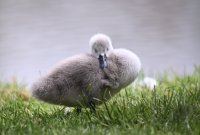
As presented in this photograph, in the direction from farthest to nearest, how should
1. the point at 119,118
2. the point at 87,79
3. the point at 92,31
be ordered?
the point at 92,31
the point at 87,79
the point at 119,118

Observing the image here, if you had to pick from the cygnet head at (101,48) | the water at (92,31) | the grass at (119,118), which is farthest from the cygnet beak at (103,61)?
the water at (92,31)

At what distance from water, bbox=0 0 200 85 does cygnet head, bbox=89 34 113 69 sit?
3.45m

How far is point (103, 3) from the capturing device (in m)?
12.3

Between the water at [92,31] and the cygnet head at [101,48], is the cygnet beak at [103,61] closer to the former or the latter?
the cygnet head at [101,48]

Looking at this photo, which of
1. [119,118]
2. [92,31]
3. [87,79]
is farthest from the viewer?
[92,31]

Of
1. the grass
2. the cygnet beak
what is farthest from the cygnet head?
the grass

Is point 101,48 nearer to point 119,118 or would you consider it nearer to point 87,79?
point 87,79

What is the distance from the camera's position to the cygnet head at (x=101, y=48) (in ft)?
12.0

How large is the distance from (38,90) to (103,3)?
8841mm

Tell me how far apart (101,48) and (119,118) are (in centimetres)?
55

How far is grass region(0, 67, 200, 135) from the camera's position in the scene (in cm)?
312

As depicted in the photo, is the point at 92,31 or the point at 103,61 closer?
the point at 103,61

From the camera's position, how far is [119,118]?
3.32 meters

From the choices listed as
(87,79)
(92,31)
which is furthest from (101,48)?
(92,31)
